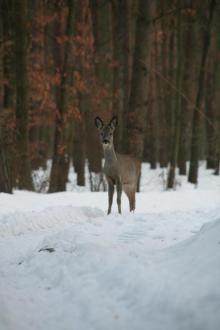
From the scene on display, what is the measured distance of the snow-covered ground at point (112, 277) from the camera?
4301 mm

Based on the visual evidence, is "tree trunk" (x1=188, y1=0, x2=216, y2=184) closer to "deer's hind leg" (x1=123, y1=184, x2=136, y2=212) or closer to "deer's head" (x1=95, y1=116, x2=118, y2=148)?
"deer's hind leg" (x1=123, y1=184, x2=136, y2=212)

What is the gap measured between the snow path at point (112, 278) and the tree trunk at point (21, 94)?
7035mm

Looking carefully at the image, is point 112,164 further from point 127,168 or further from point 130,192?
point 130,192

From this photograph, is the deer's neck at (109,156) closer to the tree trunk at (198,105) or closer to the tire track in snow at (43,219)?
the tire track in snow at (43,219)

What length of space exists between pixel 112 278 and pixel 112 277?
2 cm

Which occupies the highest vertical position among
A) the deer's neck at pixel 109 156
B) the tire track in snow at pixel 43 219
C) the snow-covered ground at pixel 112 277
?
the deer's neck at pixel 109 156

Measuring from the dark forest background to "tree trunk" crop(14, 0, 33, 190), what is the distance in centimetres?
3

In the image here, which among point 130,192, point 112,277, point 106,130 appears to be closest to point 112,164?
point 106,130

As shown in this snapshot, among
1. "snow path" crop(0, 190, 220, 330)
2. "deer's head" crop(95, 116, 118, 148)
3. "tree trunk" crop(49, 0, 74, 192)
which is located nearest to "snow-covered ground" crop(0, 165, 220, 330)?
"snow path" crop(0, 190, 220, 330)

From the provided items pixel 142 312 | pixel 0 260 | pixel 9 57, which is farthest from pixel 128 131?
pixel 142 312

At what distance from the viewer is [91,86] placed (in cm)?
2170

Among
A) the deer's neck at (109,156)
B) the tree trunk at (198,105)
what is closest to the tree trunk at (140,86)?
the deer's neck at (109,156)

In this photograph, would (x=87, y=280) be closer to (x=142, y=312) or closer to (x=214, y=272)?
(x=142, y=312)

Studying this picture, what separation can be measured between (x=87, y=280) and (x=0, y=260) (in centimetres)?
187
